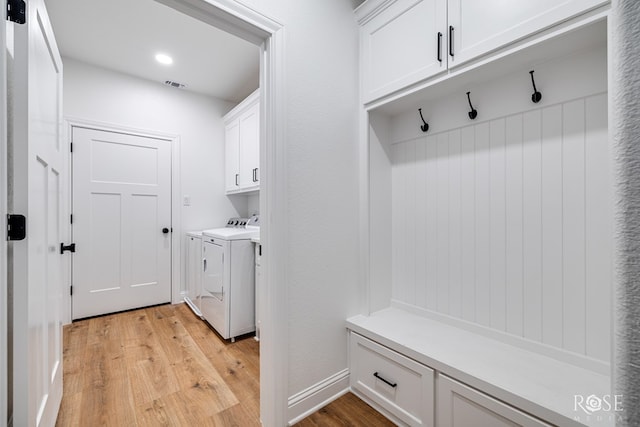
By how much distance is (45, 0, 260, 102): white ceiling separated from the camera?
2.14m

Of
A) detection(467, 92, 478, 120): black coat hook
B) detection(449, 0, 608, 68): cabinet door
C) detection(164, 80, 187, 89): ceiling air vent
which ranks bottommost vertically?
detection(467, 92, 478, 120): black coat hook

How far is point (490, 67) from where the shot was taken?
1280 mm

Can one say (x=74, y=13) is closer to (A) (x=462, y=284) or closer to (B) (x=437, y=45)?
(B) (x=437, y=45)

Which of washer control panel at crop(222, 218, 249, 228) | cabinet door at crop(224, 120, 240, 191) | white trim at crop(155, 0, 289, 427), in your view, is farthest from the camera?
washer control panel at crop(222, 218, 249, 228)

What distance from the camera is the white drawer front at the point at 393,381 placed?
131 centimetres

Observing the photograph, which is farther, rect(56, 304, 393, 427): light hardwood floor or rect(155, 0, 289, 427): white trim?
rect(56, 304, 393, 427): light hardwood floor

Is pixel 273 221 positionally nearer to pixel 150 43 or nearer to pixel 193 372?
pixel 193 372

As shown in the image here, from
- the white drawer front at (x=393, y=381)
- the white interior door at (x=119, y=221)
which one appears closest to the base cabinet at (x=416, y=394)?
the white drawer front at (x=393, y=381)

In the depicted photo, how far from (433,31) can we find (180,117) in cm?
298

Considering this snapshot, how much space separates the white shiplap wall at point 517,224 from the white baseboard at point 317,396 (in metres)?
0.65

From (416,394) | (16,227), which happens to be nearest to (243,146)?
(16,227)

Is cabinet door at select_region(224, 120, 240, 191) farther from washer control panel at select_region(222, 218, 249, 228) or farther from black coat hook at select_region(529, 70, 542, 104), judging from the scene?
black coat hook at select_region(529, 70, 542, 104)

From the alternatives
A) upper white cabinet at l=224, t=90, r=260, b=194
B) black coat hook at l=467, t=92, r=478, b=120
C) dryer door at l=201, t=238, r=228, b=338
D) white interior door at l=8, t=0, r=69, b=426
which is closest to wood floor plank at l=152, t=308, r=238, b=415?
dryer door at l=201, t=238, r=228, b=338

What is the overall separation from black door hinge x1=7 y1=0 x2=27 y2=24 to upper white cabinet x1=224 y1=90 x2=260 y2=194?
6.49 ft
